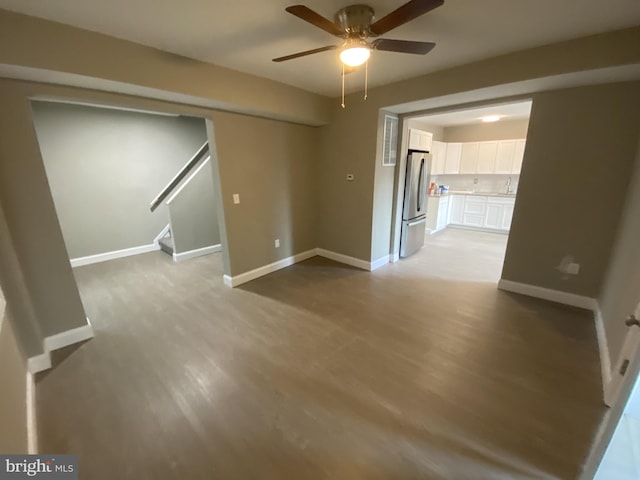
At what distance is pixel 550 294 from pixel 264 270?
3.63 metres

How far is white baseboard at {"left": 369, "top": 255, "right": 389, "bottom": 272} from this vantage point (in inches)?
163

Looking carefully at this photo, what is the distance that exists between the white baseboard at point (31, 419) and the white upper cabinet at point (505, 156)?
7.80 meters

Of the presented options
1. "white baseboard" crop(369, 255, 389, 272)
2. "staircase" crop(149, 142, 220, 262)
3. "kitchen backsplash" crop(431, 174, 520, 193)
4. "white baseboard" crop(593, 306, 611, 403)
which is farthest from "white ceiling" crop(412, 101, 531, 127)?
"staircase" crop(149, 142, 220, 262)

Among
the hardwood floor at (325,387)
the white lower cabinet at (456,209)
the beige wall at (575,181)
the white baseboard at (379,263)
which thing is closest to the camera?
the hardwood floor at (325,387)

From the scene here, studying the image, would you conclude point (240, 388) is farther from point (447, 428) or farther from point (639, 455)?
point (639, 455)

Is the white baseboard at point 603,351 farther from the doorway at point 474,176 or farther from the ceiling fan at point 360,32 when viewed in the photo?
the ceiling fan at point 360,32

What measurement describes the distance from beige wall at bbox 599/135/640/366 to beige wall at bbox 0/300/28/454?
135 inches

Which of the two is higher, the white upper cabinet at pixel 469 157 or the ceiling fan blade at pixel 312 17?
the ceiling fan blade at pixel 312 17

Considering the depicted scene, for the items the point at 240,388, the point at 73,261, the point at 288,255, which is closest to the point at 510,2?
the point at 240,388

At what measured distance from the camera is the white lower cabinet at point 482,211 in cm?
601

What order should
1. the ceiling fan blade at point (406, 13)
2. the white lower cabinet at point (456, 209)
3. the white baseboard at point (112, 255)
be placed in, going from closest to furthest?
the ceiling fan blade at point (406, 13)
the white baseboard at point (112, 255)
the white lower cabinet at point (456, 209)

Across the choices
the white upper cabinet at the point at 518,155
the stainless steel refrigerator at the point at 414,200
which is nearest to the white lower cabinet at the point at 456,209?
the white upper cabinet at the point at 518,155

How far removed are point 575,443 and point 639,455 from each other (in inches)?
11.2

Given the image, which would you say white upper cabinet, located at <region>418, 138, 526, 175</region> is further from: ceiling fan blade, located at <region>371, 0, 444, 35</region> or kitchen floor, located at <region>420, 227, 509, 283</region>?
ceiling fan blade, located at <region>371, 0, 444, 35</region>
